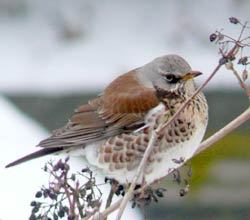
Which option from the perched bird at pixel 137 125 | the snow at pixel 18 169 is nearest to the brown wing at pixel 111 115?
the perched bird at pixel 137 125

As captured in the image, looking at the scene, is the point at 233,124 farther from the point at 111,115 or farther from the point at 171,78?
the point at 111,115

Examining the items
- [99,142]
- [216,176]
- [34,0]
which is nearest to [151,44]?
[34,0]

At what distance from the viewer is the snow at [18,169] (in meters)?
3.70

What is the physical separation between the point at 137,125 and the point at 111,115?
0.12 meters

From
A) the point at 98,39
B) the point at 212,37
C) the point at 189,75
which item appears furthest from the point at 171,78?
the point at 98,39

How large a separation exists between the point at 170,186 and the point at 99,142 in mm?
1950

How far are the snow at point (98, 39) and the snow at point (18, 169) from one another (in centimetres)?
113

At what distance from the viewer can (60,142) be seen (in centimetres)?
296

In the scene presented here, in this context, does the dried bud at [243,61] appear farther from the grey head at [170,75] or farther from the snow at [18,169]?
the snow at [18,169]

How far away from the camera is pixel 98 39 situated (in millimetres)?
7242

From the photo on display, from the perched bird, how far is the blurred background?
1.46m

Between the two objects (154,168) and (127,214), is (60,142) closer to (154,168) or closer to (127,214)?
(154,168)

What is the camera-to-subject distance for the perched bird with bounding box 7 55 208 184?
287 cm

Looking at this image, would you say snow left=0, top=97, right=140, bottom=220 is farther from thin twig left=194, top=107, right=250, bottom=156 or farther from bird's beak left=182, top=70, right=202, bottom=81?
thin twig left=194, top=107, right=250, bottom=156
